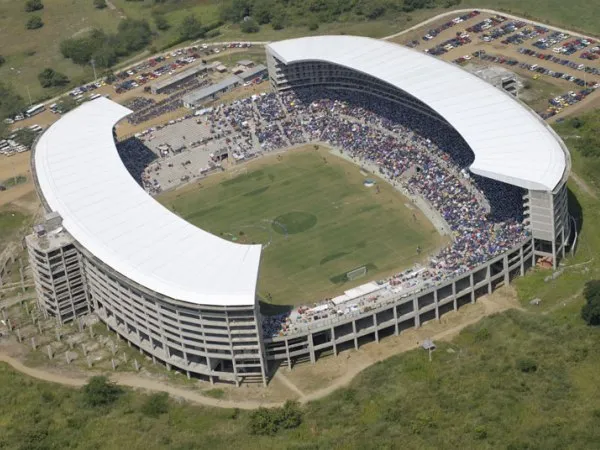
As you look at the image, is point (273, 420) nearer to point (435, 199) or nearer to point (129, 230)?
point (129, 230)

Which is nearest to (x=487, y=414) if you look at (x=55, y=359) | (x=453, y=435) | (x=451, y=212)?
(x=453, y=435)

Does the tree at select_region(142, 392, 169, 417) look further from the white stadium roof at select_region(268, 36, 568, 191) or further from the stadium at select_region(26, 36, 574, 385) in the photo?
the white stadium roof at select_region(268, 36, 568, 191)

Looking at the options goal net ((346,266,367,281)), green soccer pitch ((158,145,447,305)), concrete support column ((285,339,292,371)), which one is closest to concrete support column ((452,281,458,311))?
green soccer pitch ((158,145,447,305))

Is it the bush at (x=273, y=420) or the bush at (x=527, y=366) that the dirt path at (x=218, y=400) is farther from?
the bush at (x=527, y=366)

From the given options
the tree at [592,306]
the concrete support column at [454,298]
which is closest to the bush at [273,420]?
the concrete support column at [454,298]

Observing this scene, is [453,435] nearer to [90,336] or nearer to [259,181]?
[90,336]

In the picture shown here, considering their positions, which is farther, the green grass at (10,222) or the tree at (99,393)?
the green grass at (10,222)

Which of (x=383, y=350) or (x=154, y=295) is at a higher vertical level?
(x=154, y=295)
